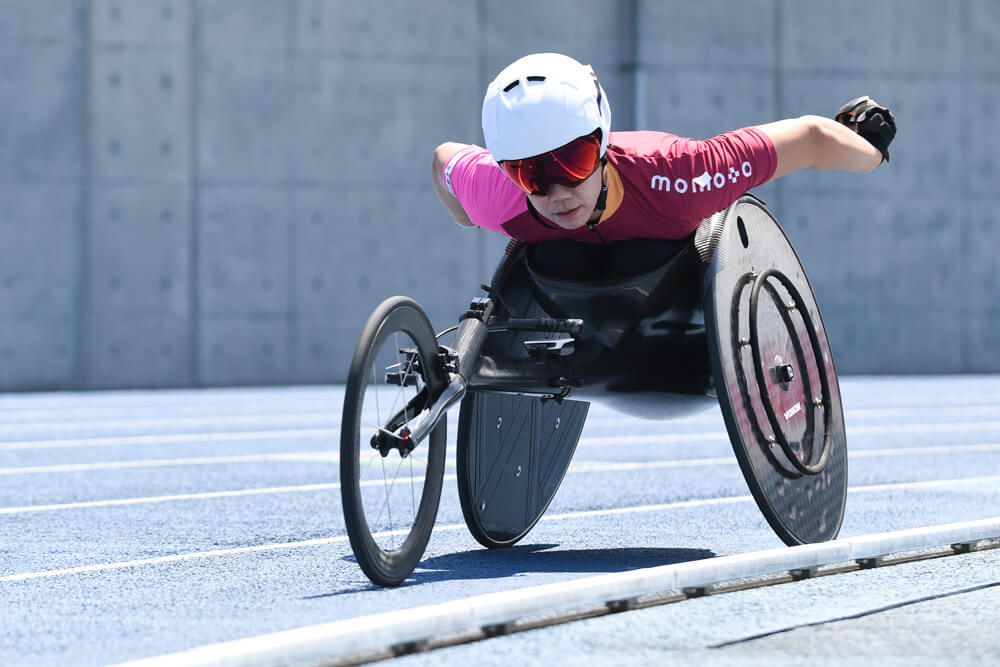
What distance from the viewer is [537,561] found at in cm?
543

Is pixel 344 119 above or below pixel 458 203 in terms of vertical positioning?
above

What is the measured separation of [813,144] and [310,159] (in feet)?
42.8

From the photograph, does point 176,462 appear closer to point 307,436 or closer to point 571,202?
point 307,436

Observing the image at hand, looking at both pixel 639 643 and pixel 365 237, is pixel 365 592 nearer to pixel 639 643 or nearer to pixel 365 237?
pixel 639 643

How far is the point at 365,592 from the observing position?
15.2 ft

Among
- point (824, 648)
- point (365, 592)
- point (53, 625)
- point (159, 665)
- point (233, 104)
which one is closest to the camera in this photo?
point (159, 665)

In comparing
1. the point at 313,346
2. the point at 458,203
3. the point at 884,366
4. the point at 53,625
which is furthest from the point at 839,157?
the point at 884,366

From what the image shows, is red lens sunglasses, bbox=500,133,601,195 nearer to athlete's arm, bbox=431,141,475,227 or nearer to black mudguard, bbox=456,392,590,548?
athlete's arm, bbox=431,141,475,227

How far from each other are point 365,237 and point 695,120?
4248 mm

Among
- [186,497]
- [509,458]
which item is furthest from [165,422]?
[509,458]

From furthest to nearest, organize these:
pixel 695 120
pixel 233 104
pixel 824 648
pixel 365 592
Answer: pixel 695 120 → pixel 233 104 → pixel 365 592 → pixel 824 648

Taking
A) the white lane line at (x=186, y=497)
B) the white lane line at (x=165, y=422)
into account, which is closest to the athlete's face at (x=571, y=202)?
the white lane line at (x=186, y=497)

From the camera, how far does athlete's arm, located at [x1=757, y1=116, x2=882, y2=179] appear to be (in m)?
5.30

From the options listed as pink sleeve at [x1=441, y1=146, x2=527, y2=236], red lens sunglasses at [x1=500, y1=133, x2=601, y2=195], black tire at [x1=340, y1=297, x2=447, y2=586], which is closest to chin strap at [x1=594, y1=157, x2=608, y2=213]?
red lens sunglasses at [x1=500, y1=133, x2=601, y2=195]
